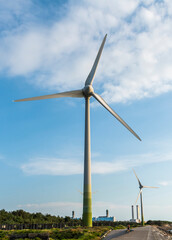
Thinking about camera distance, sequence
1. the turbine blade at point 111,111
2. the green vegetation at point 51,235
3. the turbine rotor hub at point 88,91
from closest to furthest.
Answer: the green vegetation at point 51,235
the turbine blade at point 111,111
the turbine rotor hub at point 88,91

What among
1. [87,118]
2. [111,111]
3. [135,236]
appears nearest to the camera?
[135,236]

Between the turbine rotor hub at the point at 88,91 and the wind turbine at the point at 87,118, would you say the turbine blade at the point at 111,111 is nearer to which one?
the wind turbine at the point at 87,118

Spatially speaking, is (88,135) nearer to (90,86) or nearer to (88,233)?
(90,86)

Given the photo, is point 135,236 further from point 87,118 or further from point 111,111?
point 111,111

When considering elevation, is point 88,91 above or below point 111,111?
above

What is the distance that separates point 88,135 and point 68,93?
1312 cm

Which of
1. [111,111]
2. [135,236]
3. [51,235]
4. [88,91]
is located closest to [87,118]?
[111,111]

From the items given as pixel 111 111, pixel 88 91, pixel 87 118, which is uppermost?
pixel 88 91

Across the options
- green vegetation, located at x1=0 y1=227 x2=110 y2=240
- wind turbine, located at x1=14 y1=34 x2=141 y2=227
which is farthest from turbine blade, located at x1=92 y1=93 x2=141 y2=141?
green vegetation, located at x1=0 y1=227 x2=110 y2=240

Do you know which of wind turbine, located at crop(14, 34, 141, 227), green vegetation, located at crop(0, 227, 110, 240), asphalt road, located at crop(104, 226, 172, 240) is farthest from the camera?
wind turbine, located at crop(14, 34, 141, 227)

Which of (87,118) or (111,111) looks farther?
(111,111)

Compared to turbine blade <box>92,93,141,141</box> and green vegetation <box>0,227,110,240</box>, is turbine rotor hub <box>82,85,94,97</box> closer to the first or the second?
turbine blade <box>92,93,141,141</box>

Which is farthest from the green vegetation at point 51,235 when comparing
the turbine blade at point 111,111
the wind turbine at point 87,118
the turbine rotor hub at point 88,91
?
the turbine rotor hub at point 88,91

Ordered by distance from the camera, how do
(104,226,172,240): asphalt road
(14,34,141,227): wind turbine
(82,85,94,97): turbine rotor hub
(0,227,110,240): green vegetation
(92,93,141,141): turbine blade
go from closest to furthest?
(0,227,110,240): green vegetation < (104,226,172,240): asphalt road < (14,34,141,227): wind turbine < (92,93,141,141): turbine blade < (82,85,94,97): turbine rotor hub
